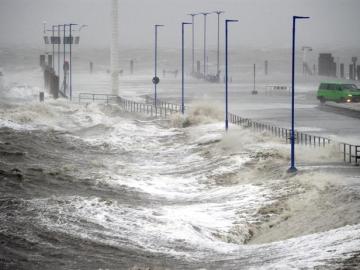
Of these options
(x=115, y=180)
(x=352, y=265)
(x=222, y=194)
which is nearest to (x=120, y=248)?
(x=352, y=265)

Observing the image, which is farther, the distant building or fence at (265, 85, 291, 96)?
the distant building

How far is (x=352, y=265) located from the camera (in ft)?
58.4

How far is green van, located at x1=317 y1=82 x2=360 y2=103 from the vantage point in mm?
62416

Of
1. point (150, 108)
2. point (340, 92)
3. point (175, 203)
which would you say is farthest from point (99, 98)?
point (175, 203)

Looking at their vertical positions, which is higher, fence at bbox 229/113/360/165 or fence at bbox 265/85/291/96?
fence at bbox 265/85/291/96

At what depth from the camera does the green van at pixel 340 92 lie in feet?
205

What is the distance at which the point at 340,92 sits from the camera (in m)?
63.0

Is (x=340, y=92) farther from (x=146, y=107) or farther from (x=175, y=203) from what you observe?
(x=175, y=203)

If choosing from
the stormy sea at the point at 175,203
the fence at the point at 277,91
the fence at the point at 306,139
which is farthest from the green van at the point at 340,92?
the fence at the point at 277,91

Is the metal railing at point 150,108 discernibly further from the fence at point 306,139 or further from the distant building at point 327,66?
the distant building at point 327,66

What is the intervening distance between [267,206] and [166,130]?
85.8 ft

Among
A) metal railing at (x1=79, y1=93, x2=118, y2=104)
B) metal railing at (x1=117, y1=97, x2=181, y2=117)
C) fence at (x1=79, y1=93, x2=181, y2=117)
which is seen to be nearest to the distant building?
metal railing at (x1=79, y1=93, x2=118, y2=104)

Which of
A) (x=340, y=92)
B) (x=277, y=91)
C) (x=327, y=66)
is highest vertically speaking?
(x=327, y=66)

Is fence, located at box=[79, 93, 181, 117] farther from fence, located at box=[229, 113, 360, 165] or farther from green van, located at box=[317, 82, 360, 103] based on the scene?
green van, located at box=[317, 82, 360, 103]
